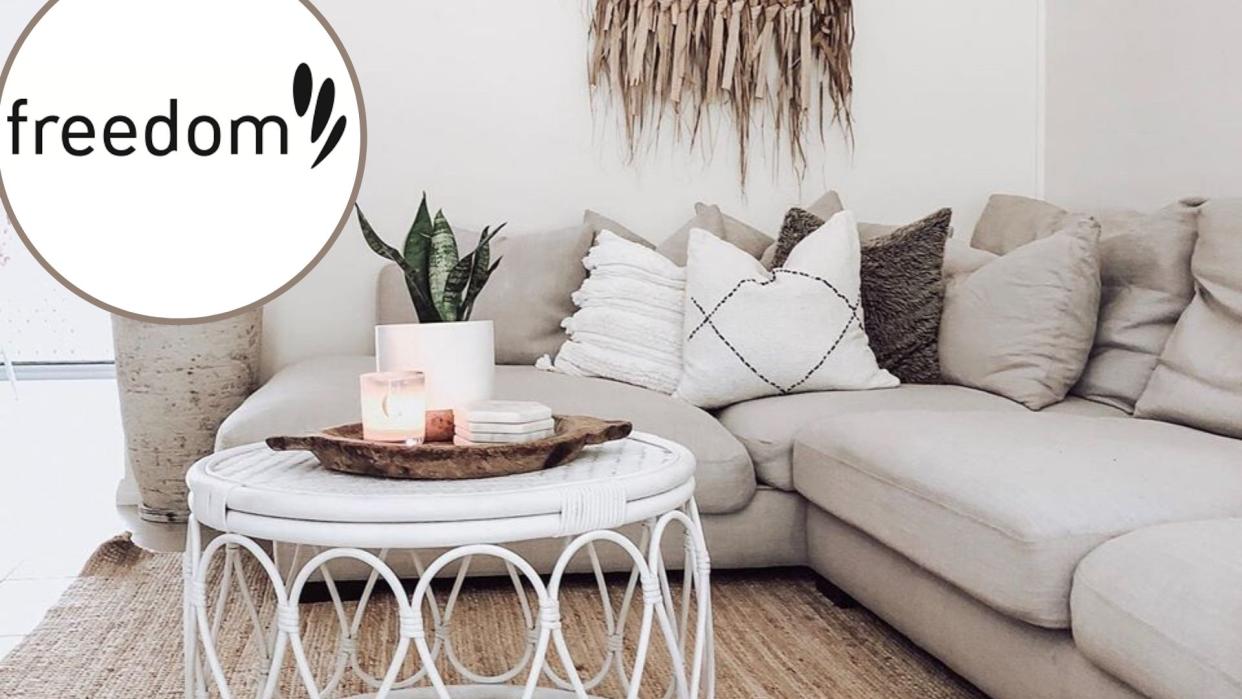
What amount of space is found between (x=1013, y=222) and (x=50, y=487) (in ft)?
10.1

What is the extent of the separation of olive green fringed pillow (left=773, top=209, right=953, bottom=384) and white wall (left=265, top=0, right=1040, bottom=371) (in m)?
0.72

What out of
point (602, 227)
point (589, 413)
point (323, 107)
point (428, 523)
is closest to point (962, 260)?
point (602, 227)

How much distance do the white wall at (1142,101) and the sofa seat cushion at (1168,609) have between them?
62.0 inches

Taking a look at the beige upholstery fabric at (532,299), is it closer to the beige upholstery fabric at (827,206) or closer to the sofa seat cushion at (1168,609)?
the beige upholstery fabric at (827,206)

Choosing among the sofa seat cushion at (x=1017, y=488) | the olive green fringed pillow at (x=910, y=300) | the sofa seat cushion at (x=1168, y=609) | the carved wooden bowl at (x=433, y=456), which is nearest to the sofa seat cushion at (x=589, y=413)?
the sofa seat cushion at (x=1017, y=488)

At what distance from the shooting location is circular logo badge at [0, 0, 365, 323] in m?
2.95

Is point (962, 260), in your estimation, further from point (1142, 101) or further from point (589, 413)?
point (589, 413)

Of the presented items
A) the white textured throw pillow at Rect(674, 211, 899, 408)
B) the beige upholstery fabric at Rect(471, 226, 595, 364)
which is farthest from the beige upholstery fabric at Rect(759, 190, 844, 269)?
the beige upholstery fabric at Rect(471, 226, 595, 364)

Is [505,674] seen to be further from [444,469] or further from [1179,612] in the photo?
[1179,612]

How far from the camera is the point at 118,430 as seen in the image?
4.61m

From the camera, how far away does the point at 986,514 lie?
1602 millimetres

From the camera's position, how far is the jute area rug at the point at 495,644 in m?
1.89

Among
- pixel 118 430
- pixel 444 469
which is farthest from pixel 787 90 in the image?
pixel 118 430

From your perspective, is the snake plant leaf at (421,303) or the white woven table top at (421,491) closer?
the white woven table top at (421,491)
